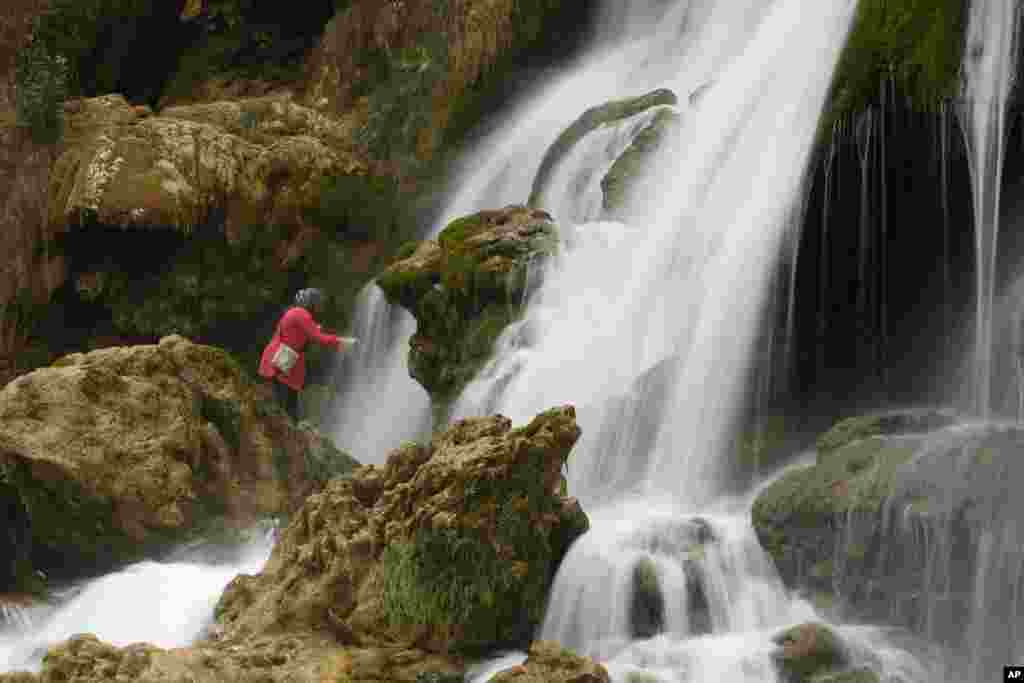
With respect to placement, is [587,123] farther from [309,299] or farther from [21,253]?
[21,253]

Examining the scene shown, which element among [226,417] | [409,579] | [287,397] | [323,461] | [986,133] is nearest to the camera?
[409,579]

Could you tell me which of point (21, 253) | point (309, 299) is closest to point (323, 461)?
point (309, 299)

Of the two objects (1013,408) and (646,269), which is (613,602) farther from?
(646,269)

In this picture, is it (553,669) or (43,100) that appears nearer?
(553,669)

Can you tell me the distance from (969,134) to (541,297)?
12.7 ft

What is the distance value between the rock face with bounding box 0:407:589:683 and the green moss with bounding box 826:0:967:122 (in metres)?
3.86

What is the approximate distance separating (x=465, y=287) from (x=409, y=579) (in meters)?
5.10

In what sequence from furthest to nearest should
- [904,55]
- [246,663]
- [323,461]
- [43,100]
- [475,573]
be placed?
1. [43,100]
2. [323,461]
3. [904,55]
4. [475,573]
5. [246,663]

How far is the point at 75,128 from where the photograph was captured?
1742 cm

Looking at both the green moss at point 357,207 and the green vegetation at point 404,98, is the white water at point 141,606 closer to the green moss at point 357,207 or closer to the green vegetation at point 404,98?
the green moss at point 357,207

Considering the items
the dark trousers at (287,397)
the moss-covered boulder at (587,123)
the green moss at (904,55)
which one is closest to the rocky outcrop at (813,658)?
the green moss at (904,55)


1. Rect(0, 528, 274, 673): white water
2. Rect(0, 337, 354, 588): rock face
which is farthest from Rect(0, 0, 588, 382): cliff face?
Rect(0, 528, 274, 673): white water

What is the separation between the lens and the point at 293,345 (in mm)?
12258

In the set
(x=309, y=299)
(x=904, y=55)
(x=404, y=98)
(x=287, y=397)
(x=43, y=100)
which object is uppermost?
(x=404, y=98)
